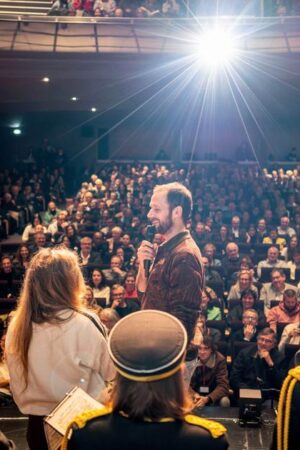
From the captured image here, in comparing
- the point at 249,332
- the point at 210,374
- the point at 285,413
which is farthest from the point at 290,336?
the point at 285,413

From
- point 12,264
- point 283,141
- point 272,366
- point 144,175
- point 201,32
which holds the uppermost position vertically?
point 201,32

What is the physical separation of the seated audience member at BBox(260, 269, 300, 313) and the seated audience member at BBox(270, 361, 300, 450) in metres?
6.14

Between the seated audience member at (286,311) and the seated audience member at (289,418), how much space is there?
517 cm

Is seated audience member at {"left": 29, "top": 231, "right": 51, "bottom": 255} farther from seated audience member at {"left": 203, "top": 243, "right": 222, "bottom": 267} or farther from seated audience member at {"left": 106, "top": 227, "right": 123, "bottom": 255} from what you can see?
seated audience member at {"left": 203, "top": 243, "right": 222, "bottom": 267}

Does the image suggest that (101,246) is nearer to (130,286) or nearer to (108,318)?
(130,286)

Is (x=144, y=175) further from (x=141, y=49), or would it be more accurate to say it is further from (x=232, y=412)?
(x=232, y=412)

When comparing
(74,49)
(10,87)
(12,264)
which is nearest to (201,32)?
(74,49)

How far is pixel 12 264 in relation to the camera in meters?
8.93

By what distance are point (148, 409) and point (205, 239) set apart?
28.2ft

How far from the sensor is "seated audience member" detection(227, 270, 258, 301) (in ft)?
24.9

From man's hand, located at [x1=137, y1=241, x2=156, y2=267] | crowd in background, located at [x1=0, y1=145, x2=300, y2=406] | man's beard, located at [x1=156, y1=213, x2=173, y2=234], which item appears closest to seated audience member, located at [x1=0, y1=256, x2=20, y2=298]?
crowd in background, located at [x1=0, y1=145, x2=300, y2=406]

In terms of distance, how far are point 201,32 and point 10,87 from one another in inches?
183

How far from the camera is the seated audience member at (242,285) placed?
24.9ft

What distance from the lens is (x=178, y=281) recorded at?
2.91m
